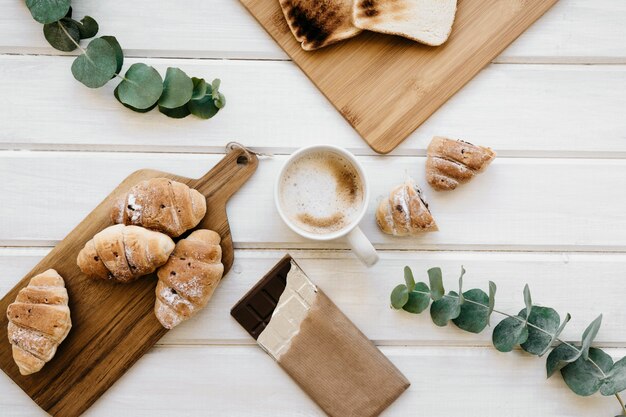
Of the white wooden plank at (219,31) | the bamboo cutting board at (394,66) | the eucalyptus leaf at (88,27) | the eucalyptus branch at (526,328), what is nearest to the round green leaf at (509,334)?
the eucalyptus branch at (526,328)

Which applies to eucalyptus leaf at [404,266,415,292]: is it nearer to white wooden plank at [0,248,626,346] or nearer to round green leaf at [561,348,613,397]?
white wooden plank at [0,248,626,346]

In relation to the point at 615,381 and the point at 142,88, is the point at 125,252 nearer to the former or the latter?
the point at 142,88

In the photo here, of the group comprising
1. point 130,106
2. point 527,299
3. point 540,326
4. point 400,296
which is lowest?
point 540,326

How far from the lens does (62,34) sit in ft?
4.61

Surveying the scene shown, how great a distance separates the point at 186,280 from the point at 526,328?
73 centimetres

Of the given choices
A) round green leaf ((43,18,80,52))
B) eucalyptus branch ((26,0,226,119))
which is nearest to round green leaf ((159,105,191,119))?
eucalyptus branch ((26,0,226,119))

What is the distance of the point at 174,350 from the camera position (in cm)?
145

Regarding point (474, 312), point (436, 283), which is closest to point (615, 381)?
point (474, 312)

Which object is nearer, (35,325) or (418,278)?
(35,325)

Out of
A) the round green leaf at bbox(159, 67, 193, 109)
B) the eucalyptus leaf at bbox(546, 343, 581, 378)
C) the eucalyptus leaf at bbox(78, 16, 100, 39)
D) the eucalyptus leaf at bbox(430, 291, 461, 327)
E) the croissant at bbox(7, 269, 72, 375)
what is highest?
the eucalyptus leaf at bbox(78, 16, 100, 39)

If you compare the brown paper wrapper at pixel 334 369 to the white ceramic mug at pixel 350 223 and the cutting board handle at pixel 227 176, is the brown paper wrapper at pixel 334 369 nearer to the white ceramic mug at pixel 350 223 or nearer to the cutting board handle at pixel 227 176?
the white ceramic mug at pixel 350 223

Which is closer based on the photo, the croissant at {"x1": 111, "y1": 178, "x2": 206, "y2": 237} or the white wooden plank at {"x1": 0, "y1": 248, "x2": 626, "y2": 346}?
the croissant at {"x1": 111, "y1": 178, "x2": 206, "y2": 237}

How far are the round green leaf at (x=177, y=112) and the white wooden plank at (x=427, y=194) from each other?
3.5 inches

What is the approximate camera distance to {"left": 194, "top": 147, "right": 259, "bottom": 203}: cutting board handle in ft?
4.73
